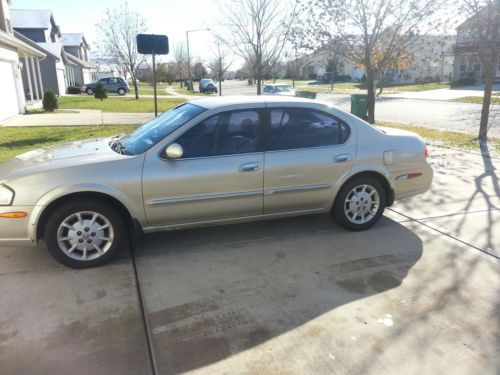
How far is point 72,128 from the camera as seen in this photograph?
563 inches

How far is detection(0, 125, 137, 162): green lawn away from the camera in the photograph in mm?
10102

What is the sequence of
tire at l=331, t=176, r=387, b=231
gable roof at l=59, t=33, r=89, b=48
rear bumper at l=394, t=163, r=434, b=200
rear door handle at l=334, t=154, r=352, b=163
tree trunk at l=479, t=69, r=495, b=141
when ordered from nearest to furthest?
rear door handle at l=334, t=154, r=352, b=163 < tire at l=331, t=176, r=387, b=231 < rear bumper at l=394, t=163, r=434, b=200 < tree trunk at l=479, t=69, r=495, b=141 < gable roof at l=59, t=33, r=89, b=48

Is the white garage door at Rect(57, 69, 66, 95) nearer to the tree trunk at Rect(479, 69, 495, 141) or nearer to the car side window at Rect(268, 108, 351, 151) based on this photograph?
the tree trunk at Rect(479, 69, 495, 141)

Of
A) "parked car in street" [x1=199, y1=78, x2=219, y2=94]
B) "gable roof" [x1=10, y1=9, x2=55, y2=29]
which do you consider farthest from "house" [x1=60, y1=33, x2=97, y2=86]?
"parked car in street" [x1=199, y1=78, x2=219, y2=94]

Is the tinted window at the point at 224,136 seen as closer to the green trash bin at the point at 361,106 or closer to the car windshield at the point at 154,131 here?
the car windshield at the point at 154,131

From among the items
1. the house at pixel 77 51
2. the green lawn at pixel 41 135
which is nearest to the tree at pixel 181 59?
the house at pixel 77 51

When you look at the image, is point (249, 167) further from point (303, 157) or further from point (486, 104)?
point (486, 104)

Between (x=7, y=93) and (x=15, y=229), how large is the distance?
1621 centimetres

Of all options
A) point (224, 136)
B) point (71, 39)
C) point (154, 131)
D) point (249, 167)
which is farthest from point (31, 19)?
point (249, 167)

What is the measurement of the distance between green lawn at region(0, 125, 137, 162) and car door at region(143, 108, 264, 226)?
636cm

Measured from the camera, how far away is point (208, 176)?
13.6ft

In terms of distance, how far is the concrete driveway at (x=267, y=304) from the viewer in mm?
2777

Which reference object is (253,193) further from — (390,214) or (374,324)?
(390,214)

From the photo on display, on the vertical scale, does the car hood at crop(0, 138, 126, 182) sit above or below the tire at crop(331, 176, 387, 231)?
above
